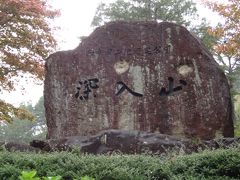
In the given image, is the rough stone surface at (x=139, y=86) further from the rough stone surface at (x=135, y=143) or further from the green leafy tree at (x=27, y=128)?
the green leafy tree at (x=27, y=128)

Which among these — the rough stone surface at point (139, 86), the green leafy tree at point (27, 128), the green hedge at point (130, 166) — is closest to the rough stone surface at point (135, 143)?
the rough stone surface at point (139, 86)

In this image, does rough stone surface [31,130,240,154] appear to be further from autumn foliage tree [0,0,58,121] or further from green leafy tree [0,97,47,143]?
green leafy tree [0,97,47,143]

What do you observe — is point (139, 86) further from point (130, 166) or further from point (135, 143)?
point (130, 166)

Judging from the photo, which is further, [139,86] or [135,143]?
[139,86]

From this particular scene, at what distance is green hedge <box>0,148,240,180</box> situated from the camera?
Result: 5.48 metres

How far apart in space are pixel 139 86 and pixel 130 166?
139 inches

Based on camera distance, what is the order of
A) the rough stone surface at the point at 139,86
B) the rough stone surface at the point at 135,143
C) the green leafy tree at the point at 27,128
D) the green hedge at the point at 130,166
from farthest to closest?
the green leafy tree at the point at 27,128 → the rough stone surface at the point at 139,86 → the rough stone surface at the point at 135,143 → the green hedge at the point at 130,166

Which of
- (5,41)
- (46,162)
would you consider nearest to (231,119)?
A: (46,162)

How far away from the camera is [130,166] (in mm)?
5758

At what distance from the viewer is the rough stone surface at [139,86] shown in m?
8.72

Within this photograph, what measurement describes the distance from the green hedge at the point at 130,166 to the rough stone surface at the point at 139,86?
2735 millimetres

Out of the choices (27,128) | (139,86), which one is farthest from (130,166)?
(27,128)

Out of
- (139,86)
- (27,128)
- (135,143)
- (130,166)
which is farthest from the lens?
(27,128)

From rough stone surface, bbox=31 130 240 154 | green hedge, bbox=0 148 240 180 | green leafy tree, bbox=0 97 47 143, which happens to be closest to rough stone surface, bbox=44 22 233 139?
rough stone surface, bbox=31 130 240 154
